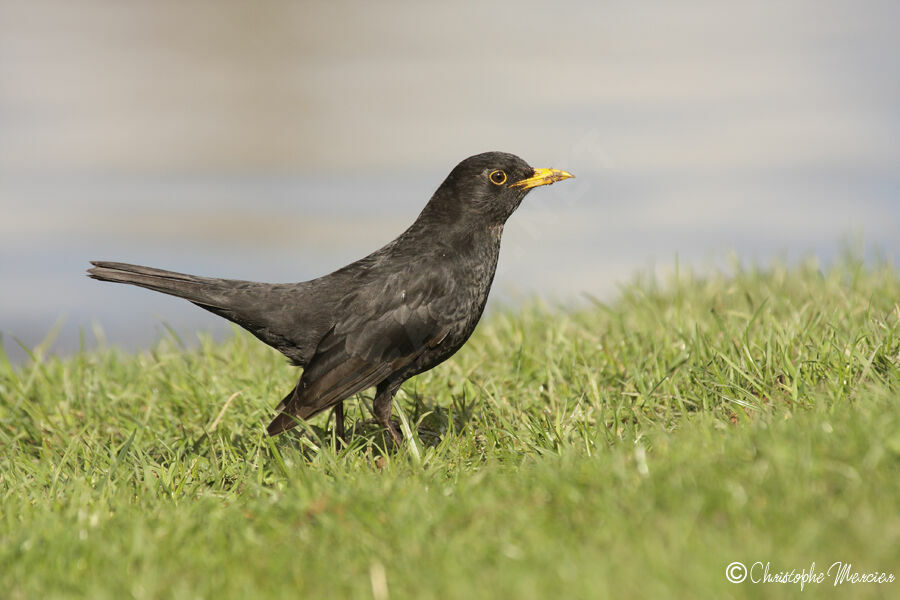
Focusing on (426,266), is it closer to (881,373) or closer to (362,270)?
(362,270)

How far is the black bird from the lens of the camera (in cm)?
524

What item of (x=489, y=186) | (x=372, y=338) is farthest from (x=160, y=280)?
(x=489, y=186)

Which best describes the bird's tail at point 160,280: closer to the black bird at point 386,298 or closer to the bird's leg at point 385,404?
the black bird at point 386,298

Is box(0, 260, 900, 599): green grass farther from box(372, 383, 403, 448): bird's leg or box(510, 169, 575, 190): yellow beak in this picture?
box(510, 169, 575, 190): yellow beak

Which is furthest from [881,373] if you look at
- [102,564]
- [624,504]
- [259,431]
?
[102,564]

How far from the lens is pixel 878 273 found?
8.22 meters

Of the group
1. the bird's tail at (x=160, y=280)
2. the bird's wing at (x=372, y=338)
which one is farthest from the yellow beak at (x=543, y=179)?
the bird's tail at (x=160, y=280)

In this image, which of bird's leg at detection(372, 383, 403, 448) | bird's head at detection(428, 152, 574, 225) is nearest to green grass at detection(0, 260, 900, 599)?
bird's leg at detection(372, 383, 403, 448)

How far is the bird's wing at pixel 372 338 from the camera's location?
5.12m

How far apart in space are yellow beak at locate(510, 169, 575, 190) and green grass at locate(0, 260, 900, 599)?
1.22 meters

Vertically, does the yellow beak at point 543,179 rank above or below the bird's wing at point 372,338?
above

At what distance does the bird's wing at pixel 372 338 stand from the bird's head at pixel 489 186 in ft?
2.04

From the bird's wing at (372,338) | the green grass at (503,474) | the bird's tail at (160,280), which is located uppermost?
the bird's tail at (160,280)

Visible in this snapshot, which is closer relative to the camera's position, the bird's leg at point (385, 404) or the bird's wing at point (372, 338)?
the bird's wing at point (372, 338)
